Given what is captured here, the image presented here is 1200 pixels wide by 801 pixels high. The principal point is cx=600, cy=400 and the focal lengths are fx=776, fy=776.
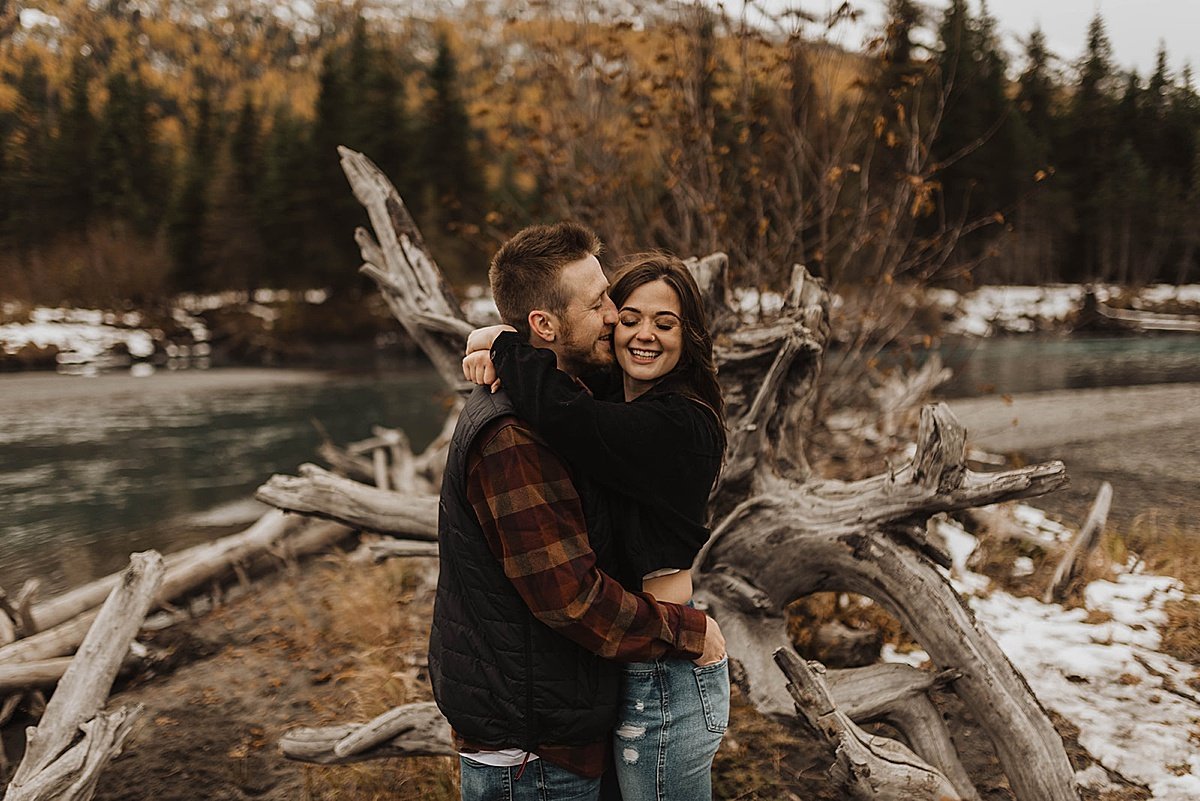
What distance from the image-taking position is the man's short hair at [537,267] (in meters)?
1.85

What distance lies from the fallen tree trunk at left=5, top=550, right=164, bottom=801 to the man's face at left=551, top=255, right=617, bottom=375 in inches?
107

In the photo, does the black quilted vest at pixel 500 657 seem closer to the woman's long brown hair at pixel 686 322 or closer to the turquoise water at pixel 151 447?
the woman's long brown hair at pixel 686 322

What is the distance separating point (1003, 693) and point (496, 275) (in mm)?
2386

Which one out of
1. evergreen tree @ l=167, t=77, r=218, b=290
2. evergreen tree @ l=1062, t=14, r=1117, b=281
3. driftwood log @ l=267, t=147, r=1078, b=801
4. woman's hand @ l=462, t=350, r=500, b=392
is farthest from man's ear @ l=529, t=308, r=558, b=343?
evergreen tree @ l=167, t=77, r=218, b=290

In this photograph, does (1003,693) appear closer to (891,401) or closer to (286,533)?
(891,401)

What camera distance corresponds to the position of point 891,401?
7.82 meters

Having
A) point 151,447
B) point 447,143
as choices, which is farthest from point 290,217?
point 151,447

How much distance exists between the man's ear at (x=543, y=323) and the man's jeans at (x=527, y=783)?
1.02 meters

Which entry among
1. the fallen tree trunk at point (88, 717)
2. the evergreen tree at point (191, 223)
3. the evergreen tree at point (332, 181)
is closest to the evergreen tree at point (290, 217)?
the evergreen tree at point (332, 181)

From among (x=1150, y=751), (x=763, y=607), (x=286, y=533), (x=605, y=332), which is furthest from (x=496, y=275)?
(x=286, y=533)

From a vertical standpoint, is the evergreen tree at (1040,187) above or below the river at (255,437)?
above

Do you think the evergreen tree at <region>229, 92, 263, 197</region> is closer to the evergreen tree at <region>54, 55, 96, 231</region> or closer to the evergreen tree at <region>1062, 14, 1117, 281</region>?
the evergreen tree at <region>54, 55, 96, 231</region>

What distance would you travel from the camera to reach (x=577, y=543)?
168 centimetres

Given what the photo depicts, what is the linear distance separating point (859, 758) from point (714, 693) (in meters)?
0.85
